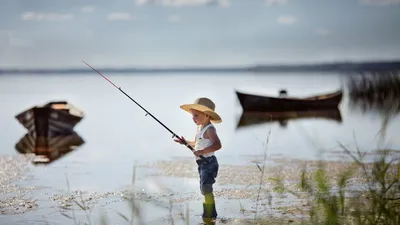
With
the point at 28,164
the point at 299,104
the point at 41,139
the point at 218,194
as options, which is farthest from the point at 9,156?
the point at 299,104

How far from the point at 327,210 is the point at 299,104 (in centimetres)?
2295

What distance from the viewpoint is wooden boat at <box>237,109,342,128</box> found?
2408 cm

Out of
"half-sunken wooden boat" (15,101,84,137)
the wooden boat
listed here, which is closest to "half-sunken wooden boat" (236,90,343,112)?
the wooden boat

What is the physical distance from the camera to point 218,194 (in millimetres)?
9312

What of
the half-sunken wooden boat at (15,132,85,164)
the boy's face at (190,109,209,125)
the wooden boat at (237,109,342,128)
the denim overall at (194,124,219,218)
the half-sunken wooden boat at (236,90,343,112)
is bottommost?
the denim overall at (194,124,219,218)

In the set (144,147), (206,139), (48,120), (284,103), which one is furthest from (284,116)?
(206,139)

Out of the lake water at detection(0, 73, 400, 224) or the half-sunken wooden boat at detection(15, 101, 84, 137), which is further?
the half-sunken wooden boat at detection(15, 101, 84, 137)

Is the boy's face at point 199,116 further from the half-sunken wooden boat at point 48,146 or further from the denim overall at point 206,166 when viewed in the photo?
the half-sunken wooden boat at point 48,146

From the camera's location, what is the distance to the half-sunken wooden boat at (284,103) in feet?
88.3

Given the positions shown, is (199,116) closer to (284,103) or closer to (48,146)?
(48,146)

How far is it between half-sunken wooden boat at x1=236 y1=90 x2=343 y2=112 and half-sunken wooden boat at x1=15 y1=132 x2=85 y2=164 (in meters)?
8.82

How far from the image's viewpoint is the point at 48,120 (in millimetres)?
19141

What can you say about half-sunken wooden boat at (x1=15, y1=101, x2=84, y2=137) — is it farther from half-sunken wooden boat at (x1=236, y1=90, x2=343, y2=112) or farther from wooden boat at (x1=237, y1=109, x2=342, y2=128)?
half-sunken wooden boat at (x1=236, y1=90, x2=343, y2=112)

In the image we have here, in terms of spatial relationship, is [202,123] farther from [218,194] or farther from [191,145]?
[218,194]
